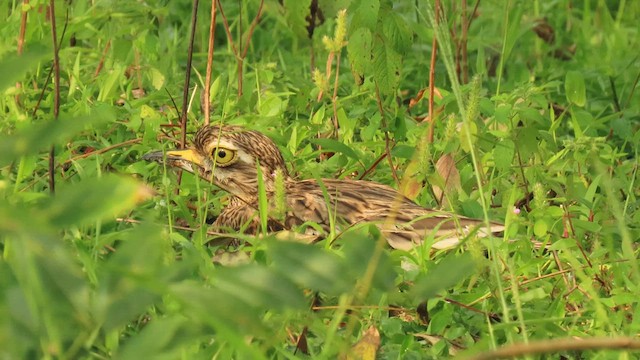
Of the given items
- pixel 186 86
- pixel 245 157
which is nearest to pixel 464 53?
pixel 245 157

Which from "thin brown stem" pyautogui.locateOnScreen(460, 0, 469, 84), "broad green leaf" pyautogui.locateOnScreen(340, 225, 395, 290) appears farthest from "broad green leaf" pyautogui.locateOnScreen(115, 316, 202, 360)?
"thin brown stem" pyautogui.locateOnScreen(460, 0, 469, 84)

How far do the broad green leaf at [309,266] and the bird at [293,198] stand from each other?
209 cm

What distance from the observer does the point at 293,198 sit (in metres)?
5.47

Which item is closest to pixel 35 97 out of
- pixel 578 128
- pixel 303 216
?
pixel 303 216

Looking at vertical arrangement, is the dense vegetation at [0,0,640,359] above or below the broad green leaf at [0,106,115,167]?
below

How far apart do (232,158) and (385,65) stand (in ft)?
2.87

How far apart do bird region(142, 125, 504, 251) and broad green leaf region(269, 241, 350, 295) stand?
209 cm

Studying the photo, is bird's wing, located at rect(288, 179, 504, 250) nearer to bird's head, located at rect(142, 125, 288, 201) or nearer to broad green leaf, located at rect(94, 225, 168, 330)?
bird's head, located at rect(142, 125, 288, 201)

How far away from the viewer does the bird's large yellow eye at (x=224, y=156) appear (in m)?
5.92

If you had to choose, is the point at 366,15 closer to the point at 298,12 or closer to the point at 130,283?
the point at 298,12

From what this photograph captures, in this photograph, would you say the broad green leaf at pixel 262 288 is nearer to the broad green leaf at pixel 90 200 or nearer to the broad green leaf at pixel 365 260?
the broad green leaf at pixel 365 260

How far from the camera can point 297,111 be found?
6.74 meters

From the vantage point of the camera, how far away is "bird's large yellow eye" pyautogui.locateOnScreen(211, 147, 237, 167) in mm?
5922

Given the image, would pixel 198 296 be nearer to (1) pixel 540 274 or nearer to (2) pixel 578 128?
(1) pixel 540 274
